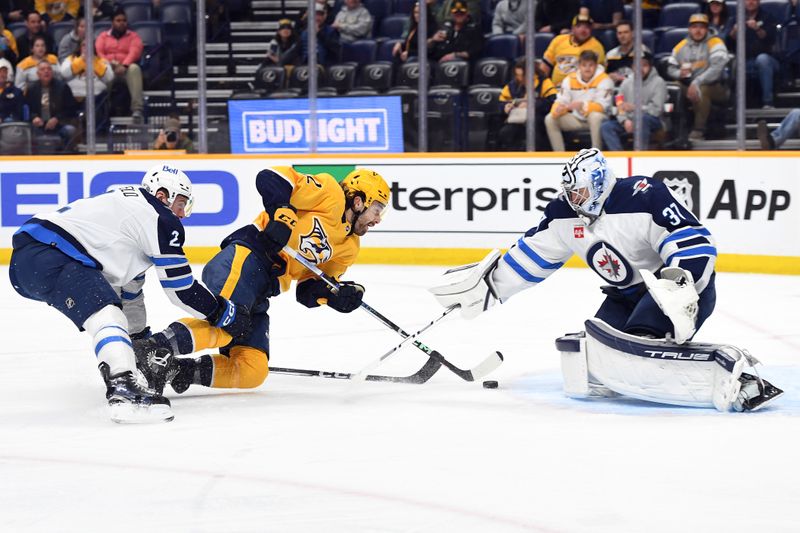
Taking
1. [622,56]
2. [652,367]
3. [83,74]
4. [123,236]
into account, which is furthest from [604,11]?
[123,236]

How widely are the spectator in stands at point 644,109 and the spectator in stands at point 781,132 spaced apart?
663mm

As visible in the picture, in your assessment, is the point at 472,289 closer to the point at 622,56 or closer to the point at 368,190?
the point at 368,190

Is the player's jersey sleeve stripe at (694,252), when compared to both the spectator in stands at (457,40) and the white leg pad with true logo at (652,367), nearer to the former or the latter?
the white leg pad with true logo at (652,367)

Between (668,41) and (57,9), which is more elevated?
(57,9)

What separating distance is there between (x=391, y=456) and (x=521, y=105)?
5614 mm

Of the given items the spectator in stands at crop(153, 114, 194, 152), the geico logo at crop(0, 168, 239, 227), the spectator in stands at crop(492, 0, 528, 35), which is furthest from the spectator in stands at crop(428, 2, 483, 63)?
the spectator in stands at crop(153, 114, 194, 152)

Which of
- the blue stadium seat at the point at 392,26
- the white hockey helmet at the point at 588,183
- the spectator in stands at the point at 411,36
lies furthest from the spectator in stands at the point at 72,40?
the white hockey helmet at the point at 588,183

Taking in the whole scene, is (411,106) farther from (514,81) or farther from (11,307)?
(11,307)

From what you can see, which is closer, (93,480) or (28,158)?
(93,480)

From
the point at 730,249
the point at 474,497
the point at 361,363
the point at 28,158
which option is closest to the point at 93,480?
the point at 474,497

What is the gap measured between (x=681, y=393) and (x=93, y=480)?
73.6 inches

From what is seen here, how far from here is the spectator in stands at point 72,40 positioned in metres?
9.27

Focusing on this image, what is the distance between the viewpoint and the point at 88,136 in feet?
30.3

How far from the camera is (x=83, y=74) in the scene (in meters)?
9.30
